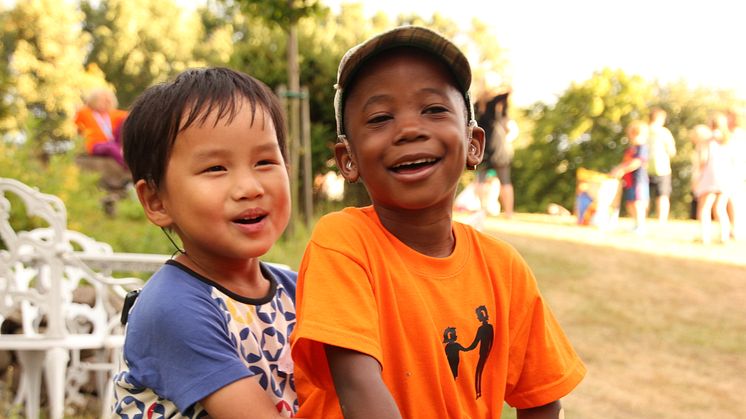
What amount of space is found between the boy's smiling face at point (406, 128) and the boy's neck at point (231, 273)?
422 mm

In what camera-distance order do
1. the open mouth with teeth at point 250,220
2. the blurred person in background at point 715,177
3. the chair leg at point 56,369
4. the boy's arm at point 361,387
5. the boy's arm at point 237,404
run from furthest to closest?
the blurred person in background at point 715,177
the chair leg at point 56,369
the open mouth with teeth at point 250,220
the boy's arm at point 237,404
the boy's arm at point 361,387

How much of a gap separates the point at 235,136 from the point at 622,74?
1681 cm

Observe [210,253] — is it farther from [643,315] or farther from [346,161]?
[643,315]

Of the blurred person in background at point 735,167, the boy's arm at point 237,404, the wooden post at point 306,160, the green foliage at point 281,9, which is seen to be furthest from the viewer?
the blurred person in background at point 735,167

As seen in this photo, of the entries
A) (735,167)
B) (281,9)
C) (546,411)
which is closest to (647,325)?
(281,9)

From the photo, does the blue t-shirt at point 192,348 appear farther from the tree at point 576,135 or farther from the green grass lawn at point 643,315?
the tree at point 576,135

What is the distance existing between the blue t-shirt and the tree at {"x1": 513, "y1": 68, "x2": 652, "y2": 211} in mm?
16266

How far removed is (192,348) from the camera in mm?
1468

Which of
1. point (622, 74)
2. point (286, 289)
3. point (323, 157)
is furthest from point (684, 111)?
point (286, 289)

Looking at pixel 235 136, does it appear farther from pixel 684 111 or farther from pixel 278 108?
pixel 684 111

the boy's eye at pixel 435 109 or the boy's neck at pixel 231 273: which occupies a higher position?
the boy's eye at pixel 435 109

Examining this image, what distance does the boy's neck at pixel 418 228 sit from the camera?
1.57 metres

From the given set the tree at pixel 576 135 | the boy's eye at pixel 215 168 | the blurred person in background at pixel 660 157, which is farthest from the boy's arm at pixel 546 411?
the tree at pixel 576 135

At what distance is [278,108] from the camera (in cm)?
181
